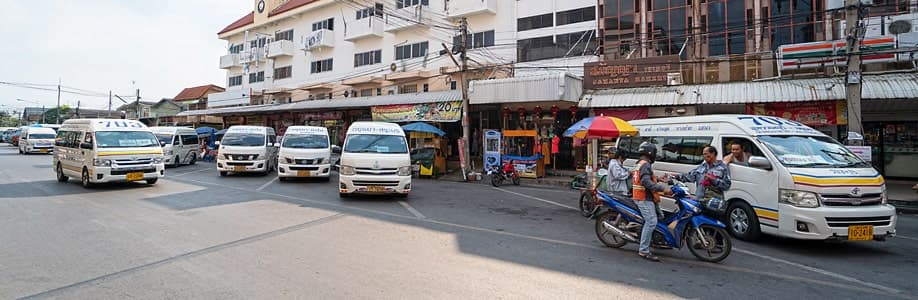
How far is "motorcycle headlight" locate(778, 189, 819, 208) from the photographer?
19.8ft

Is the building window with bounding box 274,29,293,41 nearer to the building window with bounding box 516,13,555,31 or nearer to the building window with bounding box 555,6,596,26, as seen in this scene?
the building window with bounding box 516,13,555,31

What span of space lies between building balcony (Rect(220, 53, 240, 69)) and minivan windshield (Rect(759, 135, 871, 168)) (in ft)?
154

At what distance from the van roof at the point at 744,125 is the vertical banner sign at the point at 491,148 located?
28.8 feet

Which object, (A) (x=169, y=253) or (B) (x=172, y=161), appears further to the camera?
(B) (x=172, y=161)

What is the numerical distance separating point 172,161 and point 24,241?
54.0 feet

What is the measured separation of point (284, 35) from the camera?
40.5 metres

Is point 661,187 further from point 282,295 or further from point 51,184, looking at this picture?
point 51,184

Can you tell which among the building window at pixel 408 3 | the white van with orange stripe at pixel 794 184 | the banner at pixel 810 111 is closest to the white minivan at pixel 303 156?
the white van with orange stripe at pixel 794 184

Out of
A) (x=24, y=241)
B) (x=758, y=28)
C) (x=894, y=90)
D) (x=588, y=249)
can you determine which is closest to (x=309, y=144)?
A: (x=24, y=241)

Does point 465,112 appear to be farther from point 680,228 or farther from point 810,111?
point 680,228

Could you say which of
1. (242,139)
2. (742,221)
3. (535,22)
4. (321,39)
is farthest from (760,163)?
(321,39)

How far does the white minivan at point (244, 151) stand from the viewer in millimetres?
15773

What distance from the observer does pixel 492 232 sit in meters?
7.28

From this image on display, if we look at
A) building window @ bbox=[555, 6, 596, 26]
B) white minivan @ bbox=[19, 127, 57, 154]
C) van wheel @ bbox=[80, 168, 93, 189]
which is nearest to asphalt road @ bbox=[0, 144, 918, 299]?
van wheel @ bbox=[80, 168, 93, 189]
